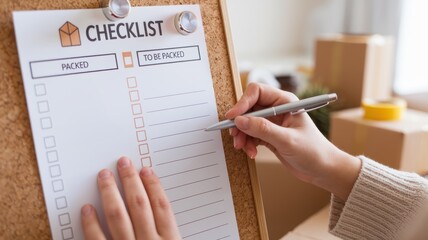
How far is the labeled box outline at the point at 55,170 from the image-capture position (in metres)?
0.43

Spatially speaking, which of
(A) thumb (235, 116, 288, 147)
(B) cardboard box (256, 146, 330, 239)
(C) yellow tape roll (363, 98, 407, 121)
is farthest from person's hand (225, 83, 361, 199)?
(C) yellow tape roll (363, 98, 407, 121)

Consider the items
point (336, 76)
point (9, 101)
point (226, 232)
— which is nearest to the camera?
point (9, 101)

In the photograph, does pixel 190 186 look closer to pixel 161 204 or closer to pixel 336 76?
pixel 161 204

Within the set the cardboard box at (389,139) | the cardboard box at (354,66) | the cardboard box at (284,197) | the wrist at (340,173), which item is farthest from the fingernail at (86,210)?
the cardboard box at (354,66)

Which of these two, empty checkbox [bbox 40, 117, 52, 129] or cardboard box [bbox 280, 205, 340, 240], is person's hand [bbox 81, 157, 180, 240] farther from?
cardboard box [bbox 280, 205, 340, 240]

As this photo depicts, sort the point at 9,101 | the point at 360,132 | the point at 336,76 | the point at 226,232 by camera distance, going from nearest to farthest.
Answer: the point at 9,101, the point at 226,232, the point at 360,132, the point at 336,76

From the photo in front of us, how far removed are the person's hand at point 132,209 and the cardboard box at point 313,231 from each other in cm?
34

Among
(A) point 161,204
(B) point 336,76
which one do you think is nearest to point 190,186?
(A) point 161,204

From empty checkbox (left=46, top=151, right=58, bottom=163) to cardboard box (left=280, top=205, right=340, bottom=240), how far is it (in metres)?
0.45

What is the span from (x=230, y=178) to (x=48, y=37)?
0.28 metres

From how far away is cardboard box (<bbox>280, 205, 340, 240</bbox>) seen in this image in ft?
2.41

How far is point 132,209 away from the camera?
442 mm

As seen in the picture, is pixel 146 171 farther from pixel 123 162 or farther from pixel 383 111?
pixel 383 111

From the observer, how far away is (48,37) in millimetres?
435
